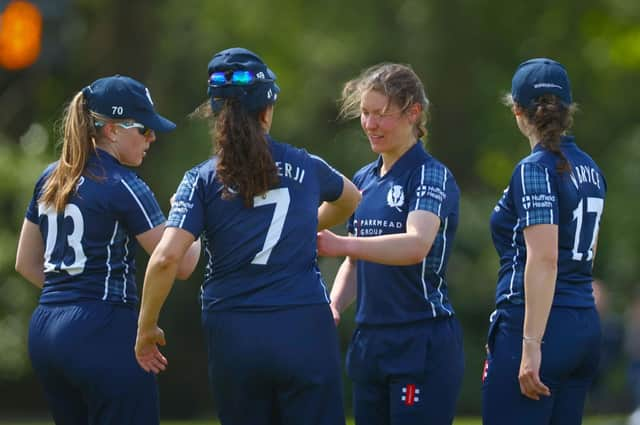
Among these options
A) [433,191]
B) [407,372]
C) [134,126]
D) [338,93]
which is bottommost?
[407,372]

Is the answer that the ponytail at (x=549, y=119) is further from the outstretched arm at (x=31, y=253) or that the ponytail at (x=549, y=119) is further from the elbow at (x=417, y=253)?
the outstretched arm at (x=31, y=253)

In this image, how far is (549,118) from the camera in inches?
207

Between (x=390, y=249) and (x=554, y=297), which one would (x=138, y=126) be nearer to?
(x=390, y=249)

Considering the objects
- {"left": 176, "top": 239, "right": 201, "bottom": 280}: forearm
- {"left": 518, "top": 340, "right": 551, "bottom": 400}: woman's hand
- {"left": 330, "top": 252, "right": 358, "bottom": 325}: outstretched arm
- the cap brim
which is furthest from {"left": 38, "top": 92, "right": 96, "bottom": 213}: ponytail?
{"left": 518, "top": 340, "right": 551, "bottom": 400}: woman's hand

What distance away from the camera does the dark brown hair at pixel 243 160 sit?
4703 millimetres

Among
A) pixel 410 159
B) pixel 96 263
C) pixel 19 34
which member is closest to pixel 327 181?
pixel 410 159

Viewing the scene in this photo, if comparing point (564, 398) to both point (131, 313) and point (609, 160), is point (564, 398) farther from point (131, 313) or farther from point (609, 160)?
point (609, 160)

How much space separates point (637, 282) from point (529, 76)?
13534 mm

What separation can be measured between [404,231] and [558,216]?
0.66 metres

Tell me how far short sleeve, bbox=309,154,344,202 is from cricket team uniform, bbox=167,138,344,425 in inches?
3.9

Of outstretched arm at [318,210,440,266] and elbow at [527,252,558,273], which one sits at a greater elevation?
outstretched arm at [318,210,440,266]

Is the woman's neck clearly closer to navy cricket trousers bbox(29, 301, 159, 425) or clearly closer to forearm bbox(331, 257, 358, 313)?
forearm bbox(331, 257, 358, 313)

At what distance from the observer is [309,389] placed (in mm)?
4719

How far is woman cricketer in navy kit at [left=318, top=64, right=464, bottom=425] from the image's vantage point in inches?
209
